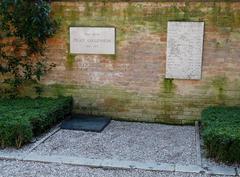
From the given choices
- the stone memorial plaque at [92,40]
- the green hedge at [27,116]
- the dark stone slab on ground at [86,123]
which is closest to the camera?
the green hedge at [27,116]

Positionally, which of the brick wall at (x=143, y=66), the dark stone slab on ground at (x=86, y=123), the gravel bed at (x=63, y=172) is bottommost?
the gravel bed at (x=63, y=172)

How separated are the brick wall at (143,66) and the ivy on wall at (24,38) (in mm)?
237

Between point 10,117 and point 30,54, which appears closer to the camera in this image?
point 10,117

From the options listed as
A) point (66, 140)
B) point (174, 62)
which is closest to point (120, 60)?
point (174, 62)

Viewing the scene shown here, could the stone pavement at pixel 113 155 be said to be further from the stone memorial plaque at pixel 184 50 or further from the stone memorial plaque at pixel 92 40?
the stone memorial plaque at pixel 92 40

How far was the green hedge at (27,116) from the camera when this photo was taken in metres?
6.15

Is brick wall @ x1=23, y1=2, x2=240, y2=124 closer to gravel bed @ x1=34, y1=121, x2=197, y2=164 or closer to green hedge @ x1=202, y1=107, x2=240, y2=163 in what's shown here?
gravel bed @ x1=34, y1=121, x2=197, y2=164

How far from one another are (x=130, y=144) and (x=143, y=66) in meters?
2.02

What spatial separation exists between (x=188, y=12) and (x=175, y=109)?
76.0 inches

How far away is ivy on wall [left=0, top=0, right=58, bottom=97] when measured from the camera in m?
7.98

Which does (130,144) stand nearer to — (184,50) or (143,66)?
(143,66)

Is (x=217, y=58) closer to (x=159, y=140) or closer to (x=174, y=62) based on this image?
(x=174, y=62)

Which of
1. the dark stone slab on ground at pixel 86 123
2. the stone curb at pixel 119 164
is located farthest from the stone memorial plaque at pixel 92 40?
A: the stone curb at pixel 119 164

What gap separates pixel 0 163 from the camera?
566 centimetres
